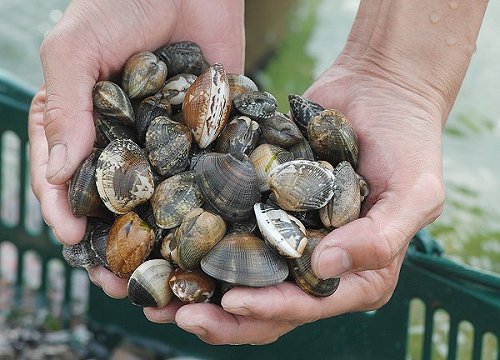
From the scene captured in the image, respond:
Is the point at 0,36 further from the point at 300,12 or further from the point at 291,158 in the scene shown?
the point at 291,158

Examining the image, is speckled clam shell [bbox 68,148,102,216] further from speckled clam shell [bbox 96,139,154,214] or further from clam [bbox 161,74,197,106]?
clam [bbox 161,74,197,106]

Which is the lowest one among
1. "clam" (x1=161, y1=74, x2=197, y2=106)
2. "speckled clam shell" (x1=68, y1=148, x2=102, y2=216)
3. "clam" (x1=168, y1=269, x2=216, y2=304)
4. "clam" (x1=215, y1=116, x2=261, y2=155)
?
"clam" (x1=168, y1=269, x2=216, y2=304)

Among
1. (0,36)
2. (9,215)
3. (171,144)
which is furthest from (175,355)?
(0,36)

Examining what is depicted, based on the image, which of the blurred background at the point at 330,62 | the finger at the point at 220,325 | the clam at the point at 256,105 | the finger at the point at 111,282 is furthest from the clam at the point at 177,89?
the blurred background at the point at 330,62

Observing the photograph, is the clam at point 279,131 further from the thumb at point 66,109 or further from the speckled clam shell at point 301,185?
the thumb at point 66,109

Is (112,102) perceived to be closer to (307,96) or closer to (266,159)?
(266,159)

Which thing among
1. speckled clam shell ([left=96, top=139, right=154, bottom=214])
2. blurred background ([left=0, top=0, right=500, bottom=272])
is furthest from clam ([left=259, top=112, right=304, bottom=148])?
blurred background ([left=0, top=0, right=500, bottom=272])
